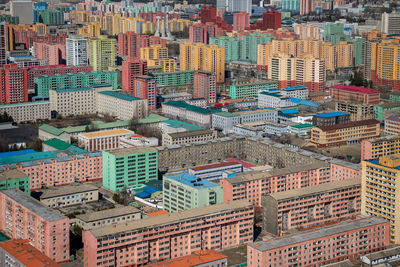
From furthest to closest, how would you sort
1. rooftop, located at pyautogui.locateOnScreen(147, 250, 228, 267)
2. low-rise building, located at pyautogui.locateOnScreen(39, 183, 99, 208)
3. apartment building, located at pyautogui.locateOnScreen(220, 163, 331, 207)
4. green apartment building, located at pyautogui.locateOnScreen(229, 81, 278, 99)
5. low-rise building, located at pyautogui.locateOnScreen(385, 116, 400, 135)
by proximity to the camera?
green apartment building, located at pyautogui.locateOnScreen(229, 81, 278, 99)
low-rise building, located at pyautogui.locateOnScreen(385, 116, 400, 135)
low-rise building, located at pyautogui.locateOnScreen(39, 183, 99, 208)
apartment building, located at pyautogui.locateOnScreen(220, 163, 331, 207)
rooftop, located at pyautogui.locateOnScreen(147, 250, 228, 267)

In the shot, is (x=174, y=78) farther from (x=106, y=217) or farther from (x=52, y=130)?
(x=106, y=217)

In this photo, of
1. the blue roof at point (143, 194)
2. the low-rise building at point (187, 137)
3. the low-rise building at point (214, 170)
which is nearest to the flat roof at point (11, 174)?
the blue roof at point (143, 194)

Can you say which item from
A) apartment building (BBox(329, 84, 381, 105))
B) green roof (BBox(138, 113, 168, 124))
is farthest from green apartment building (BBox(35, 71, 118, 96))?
apartment building (BBox(329, 84, 381, 105))

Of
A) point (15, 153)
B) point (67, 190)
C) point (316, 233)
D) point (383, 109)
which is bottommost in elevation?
point (67, 190)

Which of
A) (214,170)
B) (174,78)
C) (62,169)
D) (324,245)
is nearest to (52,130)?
(62,169)

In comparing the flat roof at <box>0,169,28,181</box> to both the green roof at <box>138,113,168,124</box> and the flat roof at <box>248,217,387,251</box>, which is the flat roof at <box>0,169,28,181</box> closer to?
the flat roof at <box>248,217,387,251</box>

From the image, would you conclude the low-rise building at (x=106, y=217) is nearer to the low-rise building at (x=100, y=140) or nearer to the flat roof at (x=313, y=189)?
the flat roof at (x=313, y=189)

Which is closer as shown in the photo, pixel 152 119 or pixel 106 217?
pixel 106 217
